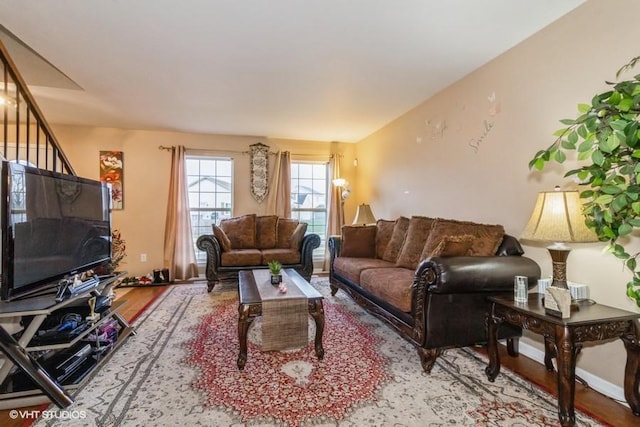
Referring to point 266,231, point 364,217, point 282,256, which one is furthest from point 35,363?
point 364,217

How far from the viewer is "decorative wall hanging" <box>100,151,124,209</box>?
15.7 feet

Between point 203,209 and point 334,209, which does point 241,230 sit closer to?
point 203,209

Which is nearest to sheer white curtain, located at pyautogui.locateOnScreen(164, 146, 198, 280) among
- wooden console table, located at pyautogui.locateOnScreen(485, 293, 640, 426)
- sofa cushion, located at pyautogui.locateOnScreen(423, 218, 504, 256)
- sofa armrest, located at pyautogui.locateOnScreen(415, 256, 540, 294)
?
sofa cushion, located at pyautogui.locateOnScreen(423, 218, 504, 256)

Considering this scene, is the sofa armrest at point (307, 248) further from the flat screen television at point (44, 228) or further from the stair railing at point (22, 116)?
the stair railing at point (22, 116)

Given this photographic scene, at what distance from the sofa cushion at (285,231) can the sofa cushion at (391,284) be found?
1.99 meters

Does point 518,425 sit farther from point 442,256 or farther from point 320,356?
point 320,356

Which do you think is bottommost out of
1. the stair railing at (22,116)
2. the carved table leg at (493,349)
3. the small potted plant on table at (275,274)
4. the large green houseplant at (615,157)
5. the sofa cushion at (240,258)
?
the carved table leg at (493,349)

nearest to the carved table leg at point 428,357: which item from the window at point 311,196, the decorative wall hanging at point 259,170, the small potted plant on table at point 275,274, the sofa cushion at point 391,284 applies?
the sofa cushion at point 391,284

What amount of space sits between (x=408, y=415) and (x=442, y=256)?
0.98 meters

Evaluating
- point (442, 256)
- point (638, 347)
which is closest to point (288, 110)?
point (442, 256)

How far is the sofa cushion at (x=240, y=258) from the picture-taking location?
414cm

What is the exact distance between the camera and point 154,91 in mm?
3307

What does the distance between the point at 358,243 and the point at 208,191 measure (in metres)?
2.83

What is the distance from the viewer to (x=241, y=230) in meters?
4.73
